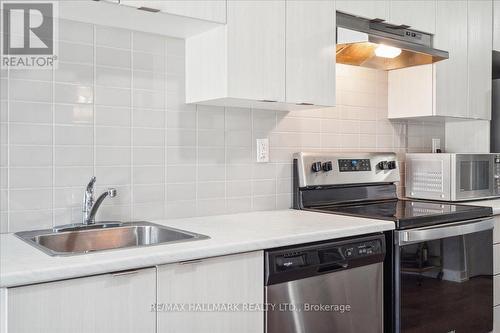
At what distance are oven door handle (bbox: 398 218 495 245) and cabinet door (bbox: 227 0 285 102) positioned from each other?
824mm

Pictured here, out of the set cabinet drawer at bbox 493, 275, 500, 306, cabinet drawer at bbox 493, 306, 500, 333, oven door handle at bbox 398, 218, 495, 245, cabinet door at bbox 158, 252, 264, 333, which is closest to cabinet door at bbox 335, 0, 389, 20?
oven door handle at bbox 398, 218, 495, 245

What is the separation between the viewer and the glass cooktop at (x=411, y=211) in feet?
7.20

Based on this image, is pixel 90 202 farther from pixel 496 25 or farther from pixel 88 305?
pixel 496 25

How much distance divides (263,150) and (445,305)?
118 cm

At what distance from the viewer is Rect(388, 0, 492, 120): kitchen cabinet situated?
9.45 ft

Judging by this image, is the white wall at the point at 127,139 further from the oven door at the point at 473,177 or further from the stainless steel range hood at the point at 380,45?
the oven door at the point at 473,177

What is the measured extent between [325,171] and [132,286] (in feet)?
4.73

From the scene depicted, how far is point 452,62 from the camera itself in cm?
294

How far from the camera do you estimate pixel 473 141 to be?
346 cm

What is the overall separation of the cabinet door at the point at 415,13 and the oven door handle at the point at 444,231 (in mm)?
1117

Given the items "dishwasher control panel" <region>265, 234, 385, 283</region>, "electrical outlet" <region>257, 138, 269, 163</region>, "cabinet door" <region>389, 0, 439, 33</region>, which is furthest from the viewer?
"cabinet door" <region>389, 0, 439, 33</region>

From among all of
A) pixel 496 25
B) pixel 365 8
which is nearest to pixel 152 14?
pixel 365 8

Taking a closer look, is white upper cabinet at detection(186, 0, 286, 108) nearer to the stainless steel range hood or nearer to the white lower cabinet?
the stainless steel range hood

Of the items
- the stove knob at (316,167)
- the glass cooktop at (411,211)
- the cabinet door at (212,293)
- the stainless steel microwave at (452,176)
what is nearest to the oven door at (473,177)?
the stainless steel microwave at (452,176)
